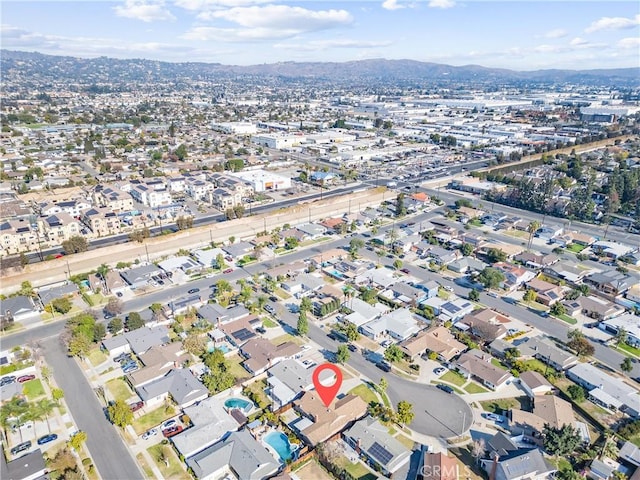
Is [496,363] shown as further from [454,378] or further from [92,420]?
[92,420]

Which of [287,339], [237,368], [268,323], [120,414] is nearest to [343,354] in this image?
[287,339]

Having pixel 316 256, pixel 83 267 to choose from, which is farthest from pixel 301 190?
pixel 83 267

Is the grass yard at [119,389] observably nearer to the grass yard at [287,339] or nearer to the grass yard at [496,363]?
the grass yard at [287,339]

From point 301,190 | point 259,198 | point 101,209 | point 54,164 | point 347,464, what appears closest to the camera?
point 347,464

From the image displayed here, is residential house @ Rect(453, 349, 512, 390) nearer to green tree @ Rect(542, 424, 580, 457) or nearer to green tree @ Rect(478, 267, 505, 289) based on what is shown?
green tree @ Rect(542, 424, 580, 457)

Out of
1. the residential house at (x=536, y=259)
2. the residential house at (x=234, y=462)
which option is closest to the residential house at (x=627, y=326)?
the residential house at (x=536, y=259)

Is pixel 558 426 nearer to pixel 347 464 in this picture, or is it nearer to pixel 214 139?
pixel 347 464
